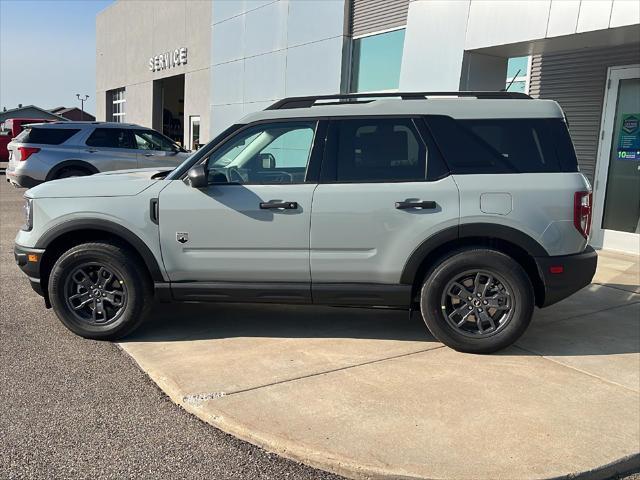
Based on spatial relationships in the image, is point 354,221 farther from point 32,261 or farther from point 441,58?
point 441,58

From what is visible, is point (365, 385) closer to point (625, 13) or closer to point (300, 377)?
point (300, 377)

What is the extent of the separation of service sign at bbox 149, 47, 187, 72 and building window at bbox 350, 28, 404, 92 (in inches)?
459

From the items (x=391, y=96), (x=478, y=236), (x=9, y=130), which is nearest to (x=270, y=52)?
(x=391, y=96)

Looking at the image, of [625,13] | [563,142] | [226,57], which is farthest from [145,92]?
[563,142]

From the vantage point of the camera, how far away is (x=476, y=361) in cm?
442

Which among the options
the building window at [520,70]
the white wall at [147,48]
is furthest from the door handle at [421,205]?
the white wall at [147,48]

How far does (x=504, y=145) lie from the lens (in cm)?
443

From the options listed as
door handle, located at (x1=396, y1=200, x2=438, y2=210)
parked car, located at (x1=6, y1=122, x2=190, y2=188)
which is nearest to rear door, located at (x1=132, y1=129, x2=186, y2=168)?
parked car, located at (x1=6, y1=122, x2=190, y2=188)

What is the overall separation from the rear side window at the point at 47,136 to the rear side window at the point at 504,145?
30.0ft

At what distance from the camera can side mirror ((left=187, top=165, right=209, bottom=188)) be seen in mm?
4391

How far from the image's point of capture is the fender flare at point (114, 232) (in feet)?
15.0

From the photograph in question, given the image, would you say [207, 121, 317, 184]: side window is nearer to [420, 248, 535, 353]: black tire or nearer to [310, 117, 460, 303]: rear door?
[310, 117, 460, 303]: rear door

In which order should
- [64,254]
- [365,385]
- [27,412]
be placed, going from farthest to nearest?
[64,254], [365,385], [27,412]

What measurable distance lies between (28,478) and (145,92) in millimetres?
27183
